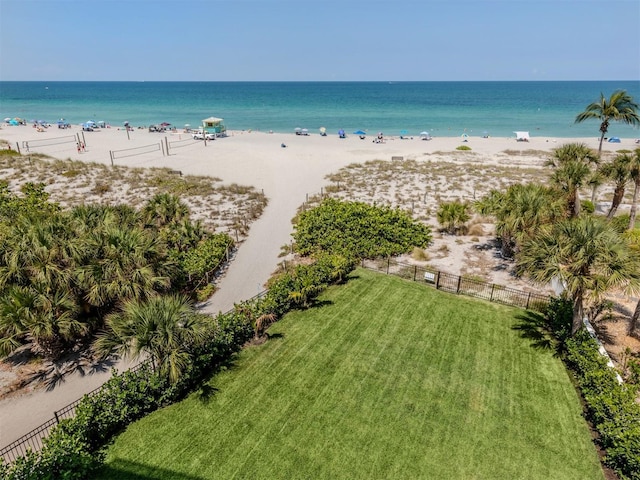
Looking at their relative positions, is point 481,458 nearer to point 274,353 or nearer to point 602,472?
point 602,472

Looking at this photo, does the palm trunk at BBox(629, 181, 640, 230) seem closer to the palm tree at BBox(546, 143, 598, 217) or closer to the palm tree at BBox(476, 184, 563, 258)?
the palm tree at BBox(546, 143, 598, 217)

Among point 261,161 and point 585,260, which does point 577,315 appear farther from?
point 261,161

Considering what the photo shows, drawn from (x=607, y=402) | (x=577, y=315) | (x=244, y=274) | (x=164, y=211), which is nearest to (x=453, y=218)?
(x=577, y=315)

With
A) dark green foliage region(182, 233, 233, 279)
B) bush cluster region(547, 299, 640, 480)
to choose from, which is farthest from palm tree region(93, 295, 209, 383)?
bush cluster region(547, 299, 640, 480)

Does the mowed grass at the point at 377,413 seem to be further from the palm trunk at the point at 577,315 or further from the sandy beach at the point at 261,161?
the sandy beach at the point at 261,161

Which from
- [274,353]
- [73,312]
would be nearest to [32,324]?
[73,312]

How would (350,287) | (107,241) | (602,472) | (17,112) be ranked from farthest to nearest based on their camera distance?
(17,112)
(350,287)
(107,241)
(602,472)
